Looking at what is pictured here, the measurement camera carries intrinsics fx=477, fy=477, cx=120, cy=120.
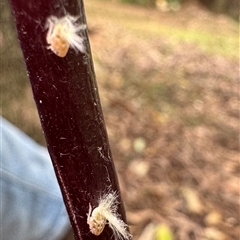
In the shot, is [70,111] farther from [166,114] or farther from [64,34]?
[166,114]

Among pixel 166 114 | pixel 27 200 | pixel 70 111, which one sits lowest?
pixel 166 114

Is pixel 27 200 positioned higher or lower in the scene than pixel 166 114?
higher

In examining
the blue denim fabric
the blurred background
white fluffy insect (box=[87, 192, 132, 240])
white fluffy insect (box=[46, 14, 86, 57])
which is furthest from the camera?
the blurred background

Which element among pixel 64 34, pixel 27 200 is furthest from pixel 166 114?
pixel 64 34

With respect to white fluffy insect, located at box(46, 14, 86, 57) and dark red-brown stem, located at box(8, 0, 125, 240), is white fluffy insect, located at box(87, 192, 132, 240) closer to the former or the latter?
dark red-brown stem, located at box(8, 0, 125, 240)

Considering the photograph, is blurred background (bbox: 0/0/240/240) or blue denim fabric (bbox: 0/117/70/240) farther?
blurred background (bbox: 0/0/240/240)

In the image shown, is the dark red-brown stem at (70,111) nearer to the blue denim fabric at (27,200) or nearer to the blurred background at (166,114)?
the blue denim fabric at (27,200)

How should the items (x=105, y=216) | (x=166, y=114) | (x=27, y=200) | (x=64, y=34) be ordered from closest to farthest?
(x=64, y=34) < (x=105, y=216) < (x=27, y=200) < (x=166, y=114)

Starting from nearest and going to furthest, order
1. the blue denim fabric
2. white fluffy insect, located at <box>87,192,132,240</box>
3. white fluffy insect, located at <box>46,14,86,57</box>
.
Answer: white fluffy insect, located at <box>46,14,86,57</box>
white fluffy insect, located at <box>87,192,132,240</box>
the blue denim fabric

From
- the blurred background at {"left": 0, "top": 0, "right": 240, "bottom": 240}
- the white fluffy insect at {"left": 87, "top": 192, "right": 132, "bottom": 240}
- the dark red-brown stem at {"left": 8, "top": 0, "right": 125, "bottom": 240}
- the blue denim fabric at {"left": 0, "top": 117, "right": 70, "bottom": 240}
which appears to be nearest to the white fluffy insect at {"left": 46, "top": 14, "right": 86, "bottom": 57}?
the dark red-brown stem at {"left": 8, "top": 0, "right": 125, "bottom": 240}
